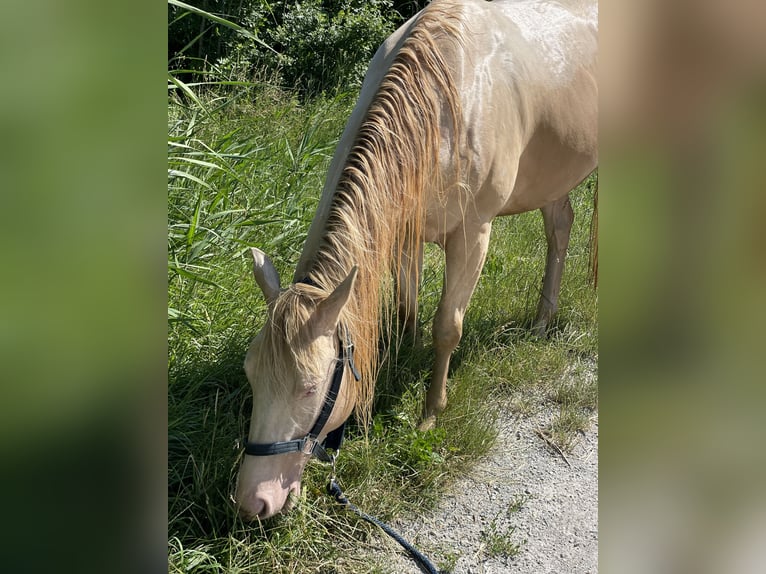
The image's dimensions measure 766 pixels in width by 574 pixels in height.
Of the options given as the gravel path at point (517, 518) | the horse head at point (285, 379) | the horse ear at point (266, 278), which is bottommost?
the gravel path at point (517, 518)

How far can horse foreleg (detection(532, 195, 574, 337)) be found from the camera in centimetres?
420

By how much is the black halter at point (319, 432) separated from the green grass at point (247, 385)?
33 centimetres

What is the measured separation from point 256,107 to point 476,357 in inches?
125

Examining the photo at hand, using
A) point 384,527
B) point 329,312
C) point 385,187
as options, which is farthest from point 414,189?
point 384,527

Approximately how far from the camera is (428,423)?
3.15 metres

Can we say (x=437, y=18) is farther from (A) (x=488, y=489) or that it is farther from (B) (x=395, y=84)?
(A) (x=488, y=489)

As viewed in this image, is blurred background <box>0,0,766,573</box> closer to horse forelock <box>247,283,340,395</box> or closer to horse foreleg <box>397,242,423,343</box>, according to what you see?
horse forelock <box>247,283,340,395</box>

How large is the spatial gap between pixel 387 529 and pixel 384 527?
15 mm

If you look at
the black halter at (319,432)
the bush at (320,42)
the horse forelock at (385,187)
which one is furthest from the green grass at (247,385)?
the bush at (320,42)

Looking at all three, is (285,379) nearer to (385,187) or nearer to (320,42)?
(385,187)

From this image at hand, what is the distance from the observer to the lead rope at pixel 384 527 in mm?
2486
